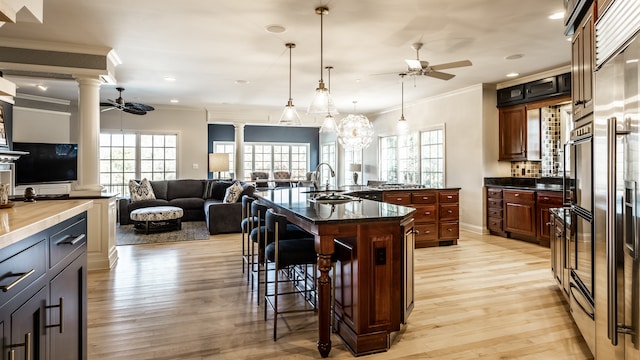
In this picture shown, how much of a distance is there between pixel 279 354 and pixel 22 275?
1568mm

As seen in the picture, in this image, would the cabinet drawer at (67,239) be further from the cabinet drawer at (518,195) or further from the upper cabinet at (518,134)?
the upper cabinet at (518,134)

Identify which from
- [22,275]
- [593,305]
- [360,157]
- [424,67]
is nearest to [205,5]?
[424,67]

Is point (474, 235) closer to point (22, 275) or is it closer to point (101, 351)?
point (101, 351)

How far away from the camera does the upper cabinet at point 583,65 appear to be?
2213 mm

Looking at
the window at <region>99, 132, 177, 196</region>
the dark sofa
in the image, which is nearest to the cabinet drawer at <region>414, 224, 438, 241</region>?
the dark sofa

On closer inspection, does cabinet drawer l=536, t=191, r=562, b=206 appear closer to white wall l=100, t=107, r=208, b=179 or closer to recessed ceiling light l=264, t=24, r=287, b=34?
recessed ceiling light l=264, t=24, r=287, b=34

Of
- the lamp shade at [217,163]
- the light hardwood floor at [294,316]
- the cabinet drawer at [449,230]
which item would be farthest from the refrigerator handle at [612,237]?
the lamp shade at [217,163]

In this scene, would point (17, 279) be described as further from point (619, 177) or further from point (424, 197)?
point (424, 197)

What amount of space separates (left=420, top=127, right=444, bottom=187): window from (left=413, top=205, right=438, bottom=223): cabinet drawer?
2060mm

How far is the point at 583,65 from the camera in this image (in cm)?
242

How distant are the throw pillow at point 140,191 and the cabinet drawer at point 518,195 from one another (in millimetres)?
6990

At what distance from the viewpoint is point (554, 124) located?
241 inches

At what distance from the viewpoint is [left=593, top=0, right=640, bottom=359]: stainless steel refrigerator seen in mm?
1460

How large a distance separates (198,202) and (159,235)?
179cm
